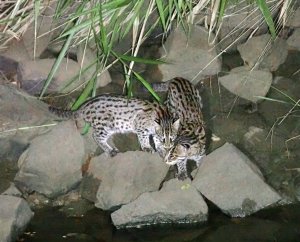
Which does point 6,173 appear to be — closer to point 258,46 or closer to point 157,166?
point 157,166

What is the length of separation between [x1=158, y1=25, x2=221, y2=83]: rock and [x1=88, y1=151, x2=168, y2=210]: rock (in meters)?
1.20

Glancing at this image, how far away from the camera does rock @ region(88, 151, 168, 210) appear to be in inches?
248

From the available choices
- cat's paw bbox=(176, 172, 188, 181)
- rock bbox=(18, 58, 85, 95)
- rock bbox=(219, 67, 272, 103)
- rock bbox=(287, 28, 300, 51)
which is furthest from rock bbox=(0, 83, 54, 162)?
rock bbox=(287, 28, 300, 51)

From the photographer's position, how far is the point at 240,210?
242 inches

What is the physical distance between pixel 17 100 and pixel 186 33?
1.96 metres

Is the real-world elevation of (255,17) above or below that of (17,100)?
above

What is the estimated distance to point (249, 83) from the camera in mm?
7184

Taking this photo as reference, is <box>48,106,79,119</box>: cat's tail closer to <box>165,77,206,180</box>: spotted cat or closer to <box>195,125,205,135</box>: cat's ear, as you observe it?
<box>165,77,206,180</box>: spotted cat

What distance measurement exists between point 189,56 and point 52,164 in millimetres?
2017

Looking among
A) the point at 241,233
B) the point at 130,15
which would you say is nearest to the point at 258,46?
the point at 130,15

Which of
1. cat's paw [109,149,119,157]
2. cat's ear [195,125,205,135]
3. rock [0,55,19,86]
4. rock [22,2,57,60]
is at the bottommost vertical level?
cat's paw [109,149,119,157]

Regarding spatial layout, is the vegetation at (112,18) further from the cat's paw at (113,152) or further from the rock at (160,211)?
the rock at (160,211)

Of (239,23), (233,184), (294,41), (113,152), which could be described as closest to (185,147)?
(233,184)

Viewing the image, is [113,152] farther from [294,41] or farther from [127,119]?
[294,41]
